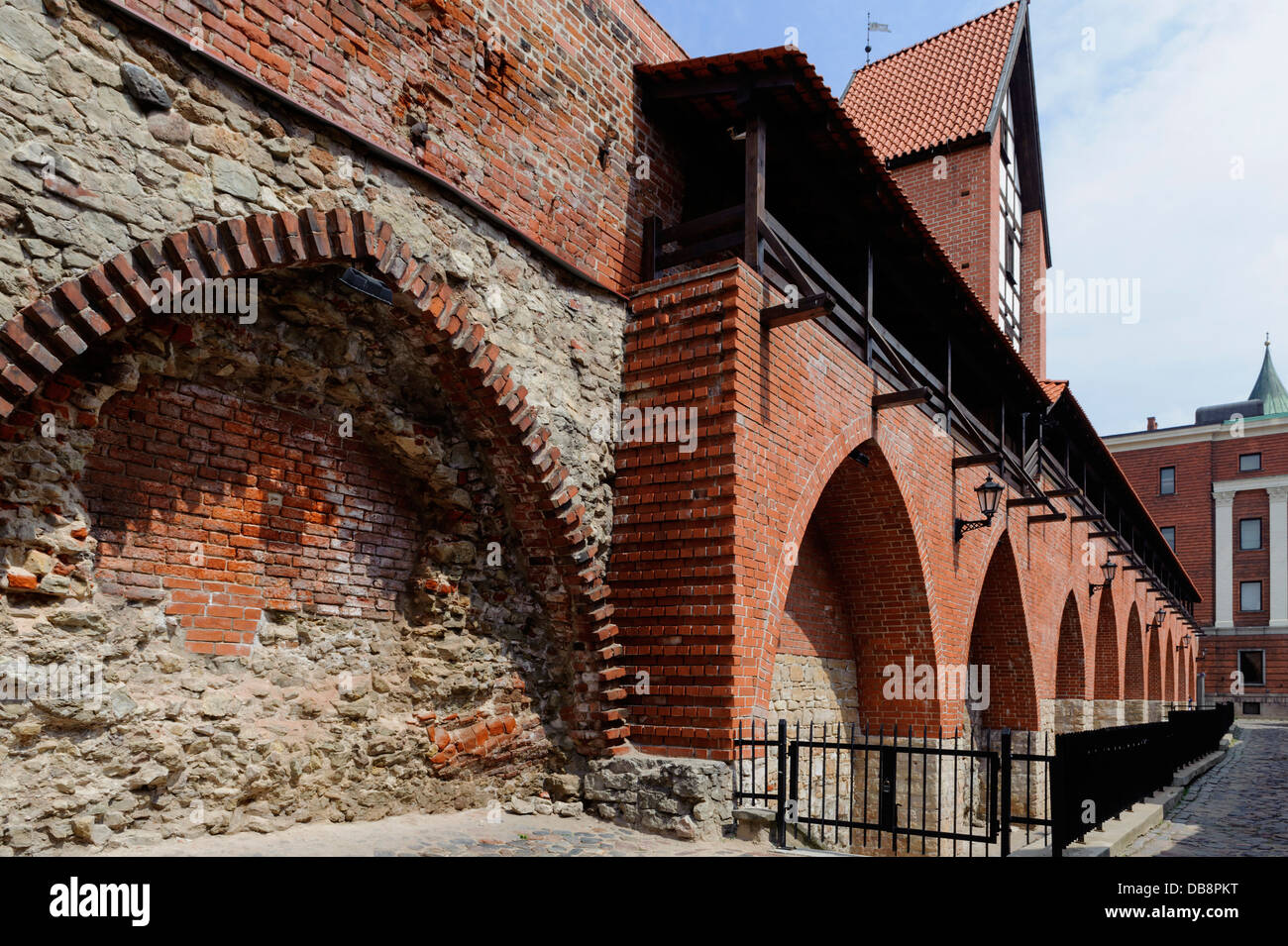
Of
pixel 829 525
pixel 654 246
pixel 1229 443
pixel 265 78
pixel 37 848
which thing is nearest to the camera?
pixel 37 848

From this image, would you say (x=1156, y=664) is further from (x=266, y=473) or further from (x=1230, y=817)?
(x=266, y=473)

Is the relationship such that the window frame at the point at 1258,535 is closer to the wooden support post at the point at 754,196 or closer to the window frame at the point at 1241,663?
the window frame at the point at 1241,663

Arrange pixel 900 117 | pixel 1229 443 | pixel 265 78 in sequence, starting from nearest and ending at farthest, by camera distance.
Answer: pixel 265 78 → pixel 900 117 → pixel 1229 443

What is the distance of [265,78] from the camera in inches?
195

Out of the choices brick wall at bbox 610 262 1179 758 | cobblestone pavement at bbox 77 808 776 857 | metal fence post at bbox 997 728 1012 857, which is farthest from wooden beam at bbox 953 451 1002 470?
cobblestone pavement at bbox 77 808 776 857

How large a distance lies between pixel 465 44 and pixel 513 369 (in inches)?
85.0

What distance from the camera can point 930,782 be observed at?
10406mm

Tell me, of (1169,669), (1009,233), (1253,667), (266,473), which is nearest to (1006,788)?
(266,473)

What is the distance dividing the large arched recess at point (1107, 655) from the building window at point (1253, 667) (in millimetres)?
22517

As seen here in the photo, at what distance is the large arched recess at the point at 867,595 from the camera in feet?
32.6

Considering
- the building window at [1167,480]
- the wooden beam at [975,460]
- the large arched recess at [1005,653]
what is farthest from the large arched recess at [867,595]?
the building window at [1167,480]

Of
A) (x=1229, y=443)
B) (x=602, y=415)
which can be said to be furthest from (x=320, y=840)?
(x=1229, y=443)

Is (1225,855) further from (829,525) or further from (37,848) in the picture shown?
(37,848)

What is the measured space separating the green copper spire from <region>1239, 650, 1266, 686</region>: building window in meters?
15.4
